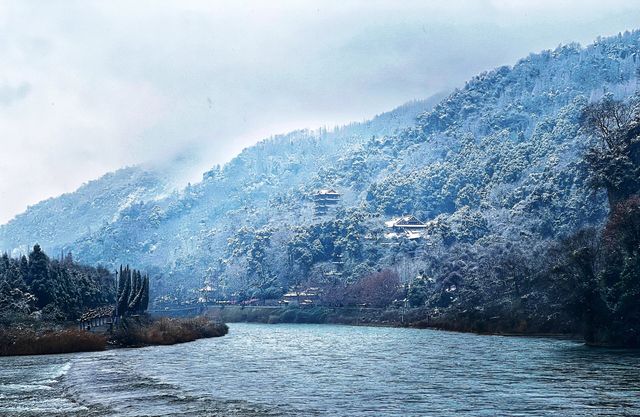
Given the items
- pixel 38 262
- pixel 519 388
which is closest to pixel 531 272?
pixel 38 262

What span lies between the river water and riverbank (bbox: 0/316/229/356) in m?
4.46

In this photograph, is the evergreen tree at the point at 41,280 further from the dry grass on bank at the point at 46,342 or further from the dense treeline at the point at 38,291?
the dry grass on bank at the point at 46,342

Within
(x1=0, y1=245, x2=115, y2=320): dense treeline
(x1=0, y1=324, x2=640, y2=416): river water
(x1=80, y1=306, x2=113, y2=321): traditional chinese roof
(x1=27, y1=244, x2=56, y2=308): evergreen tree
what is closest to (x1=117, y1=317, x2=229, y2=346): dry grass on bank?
(x1=80, y1=306, x2=113, y2=321): traditional chinese roof

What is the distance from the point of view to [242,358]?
96812mm

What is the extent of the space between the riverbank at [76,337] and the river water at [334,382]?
4463 mm

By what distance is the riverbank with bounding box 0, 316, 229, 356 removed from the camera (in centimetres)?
9949

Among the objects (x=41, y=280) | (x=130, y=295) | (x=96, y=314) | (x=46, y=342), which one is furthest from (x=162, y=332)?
(x=46, y=342)

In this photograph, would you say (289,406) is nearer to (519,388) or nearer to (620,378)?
(519,388)

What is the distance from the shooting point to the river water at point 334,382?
176 ft

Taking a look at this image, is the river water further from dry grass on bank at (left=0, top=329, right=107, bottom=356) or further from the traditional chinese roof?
the traditional chinese roof

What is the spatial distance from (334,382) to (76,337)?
155ft

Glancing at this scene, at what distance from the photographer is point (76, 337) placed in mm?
105688

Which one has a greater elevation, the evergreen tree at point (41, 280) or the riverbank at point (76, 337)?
the evergreen tree at point (41, 280)

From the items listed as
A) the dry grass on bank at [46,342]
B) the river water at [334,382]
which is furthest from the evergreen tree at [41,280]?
the river water at [334,382]
